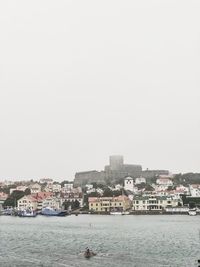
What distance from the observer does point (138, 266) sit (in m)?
38.5

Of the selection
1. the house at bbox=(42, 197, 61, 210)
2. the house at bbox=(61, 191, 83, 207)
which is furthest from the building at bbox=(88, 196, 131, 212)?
the house at bbox=(61, 191, 83, 207)

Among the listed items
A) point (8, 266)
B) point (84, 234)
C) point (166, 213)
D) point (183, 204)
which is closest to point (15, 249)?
point (8, 266)

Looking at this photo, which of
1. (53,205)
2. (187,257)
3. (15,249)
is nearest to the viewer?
(187,257)

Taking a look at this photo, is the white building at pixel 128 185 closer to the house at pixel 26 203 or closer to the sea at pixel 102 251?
the house at pixel 26 203

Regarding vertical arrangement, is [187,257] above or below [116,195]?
below

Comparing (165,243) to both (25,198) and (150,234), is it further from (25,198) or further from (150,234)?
(25,198)

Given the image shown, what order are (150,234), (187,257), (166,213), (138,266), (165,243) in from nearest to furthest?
(138,266) < (187,257) < (165,243) < (150,234) < (166,213)

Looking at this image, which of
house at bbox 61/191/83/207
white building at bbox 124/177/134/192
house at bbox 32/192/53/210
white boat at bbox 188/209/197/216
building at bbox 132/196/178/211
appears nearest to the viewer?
white boat at bbox 188/209/197/216

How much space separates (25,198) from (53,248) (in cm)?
9866

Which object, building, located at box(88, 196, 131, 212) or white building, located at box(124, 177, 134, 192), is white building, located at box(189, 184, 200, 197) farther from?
building, located at box(88, 196, 131, 212)

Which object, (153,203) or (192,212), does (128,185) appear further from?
(192,212)

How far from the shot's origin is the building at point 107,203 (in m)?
140

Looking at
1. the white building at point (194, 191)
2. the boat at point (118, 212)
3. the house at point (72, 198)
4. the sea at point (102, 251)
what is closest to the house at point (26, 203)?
the house at point (72, 198)

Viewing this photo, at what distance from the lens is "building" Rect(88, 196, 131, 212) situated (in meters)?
140
